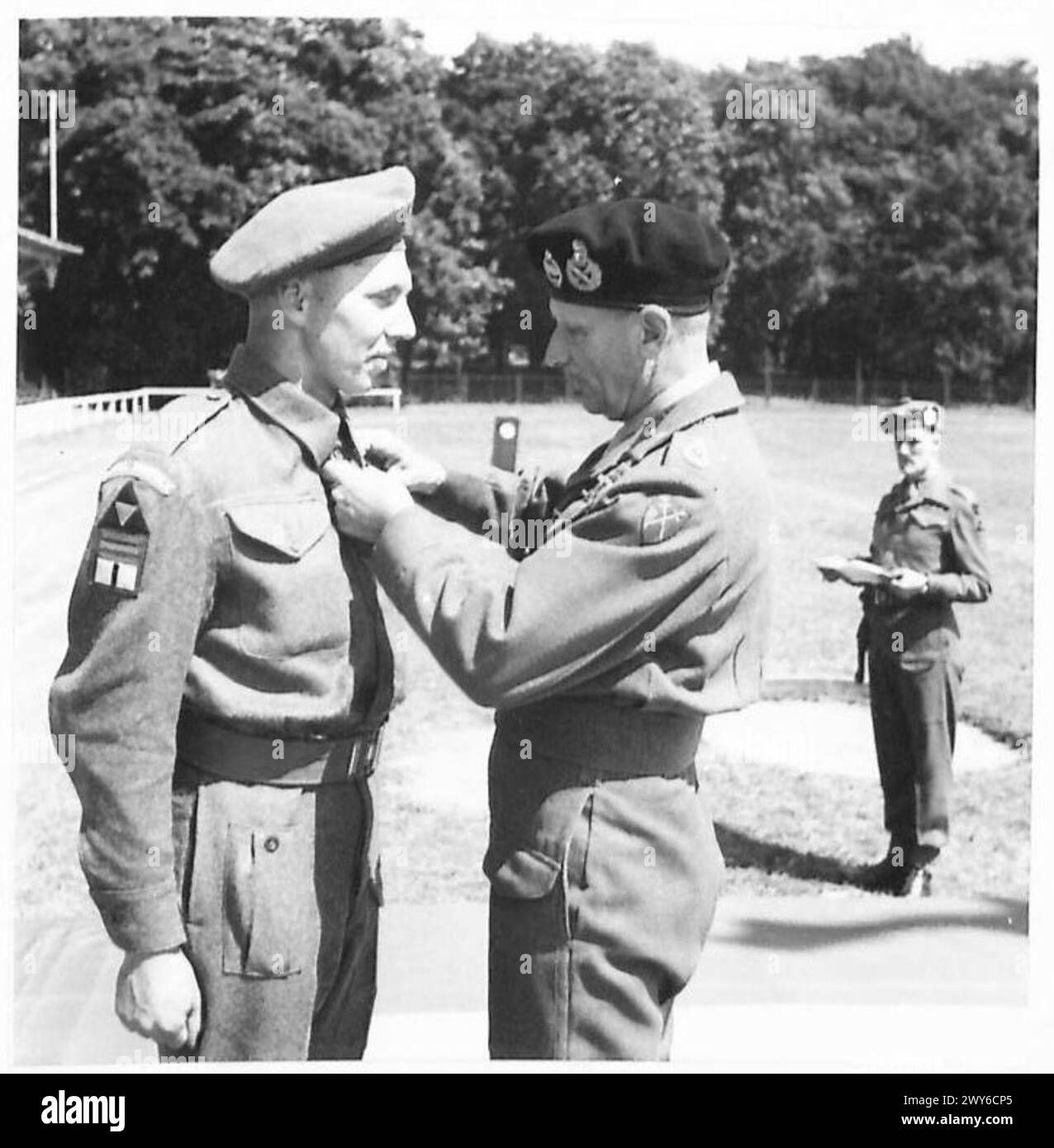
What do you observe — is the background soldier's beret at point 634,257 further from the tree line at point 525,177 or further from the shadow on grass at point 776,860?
the shadow on grass at point 776,860

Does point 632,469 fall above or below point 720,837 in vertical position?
above

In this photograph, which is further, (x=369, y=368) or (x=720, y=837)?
(x=720, y=837)

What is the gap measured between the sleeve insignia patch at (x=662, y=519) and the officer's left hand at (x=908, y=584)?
247cm

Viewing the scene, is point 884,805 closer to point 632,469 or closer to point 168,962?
point 632,469

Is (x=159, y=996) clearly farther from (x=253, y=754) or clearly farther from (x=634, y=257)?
(x=634, y=257)

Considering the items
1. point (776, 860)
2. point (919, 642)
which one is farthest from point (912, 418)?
point (776, 860)

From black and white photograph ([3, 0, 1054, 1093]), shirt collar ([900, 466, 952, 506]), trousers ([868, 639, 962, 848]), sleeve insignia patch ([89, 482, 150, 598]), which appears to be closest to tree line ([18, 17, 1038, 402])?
black and white photograph ([3, 0, 1054, 1093])

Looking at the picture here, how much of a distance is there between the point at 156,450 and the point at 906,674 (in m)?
3.27

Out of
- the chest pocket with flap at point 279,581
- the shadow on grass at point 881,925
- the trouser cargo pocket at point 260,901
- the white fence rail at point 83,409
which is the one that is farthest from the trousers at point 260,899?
the shadow on grass at point 881,925

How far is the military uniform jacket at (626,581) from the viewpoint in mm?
2750

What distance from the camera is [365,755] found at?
9.29 feet

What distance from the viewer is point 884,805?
5.22m

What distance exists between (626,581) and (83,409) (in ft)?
5.65
